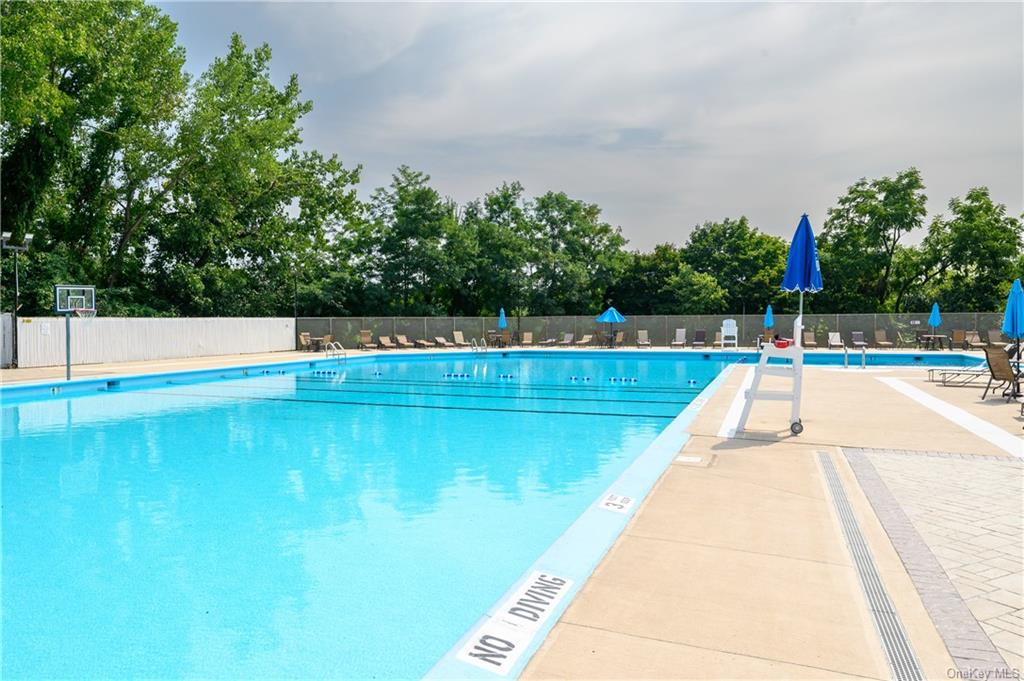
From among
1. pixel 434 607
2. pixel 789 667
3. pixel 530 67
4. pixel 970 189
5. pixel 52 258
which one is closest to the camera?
pixel 789 667

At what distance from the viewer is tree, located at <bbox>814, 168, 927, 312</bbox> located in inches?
1150

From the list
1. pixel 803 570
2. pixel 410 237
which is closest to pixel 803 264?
pixel 803 570

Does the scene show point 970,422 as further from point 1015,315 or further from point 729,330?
point 729,330

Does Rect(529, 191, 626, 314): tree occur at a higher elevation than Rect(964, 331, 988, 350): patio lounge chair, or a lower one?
higher

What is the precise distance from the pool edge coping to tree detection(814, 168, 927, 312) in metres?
28.2

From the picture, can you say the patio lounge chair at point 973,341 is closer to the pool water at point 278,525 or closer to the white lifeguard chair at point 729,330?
the white lifeguard chair at point 729,330

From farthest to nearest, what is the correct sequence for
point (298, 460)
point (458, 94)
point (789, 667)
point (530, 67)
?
1. point (458, 94)
2. point (530, 67)
3. point (298, 460)
4. point (789, 667)

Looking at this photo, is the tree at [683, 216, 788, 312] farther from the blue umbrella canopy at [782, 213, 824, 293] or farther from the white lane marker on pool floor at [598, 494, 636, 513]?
the white lane marker on pool floor at [598, 494, 636, 513]

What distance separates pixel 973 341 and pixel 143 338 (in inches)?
1090

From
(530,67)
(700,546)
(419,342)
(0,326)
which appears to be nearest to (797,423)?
(700,546)

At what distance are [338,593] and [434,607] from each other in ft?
1.89

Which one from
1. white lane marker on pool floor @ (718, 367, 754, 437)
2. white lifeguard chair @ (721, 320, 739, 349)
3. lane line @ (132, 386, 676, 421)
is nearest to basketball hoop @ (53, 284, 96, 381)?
lane line @ (132, 386, 676, 421)

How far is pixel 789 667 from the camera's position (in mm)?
2203

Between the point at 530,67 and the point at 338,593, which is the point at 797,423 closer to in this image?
the point at 338,593
